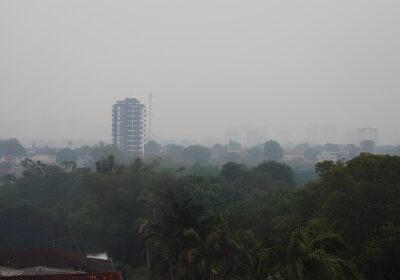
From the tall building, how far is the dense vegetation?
85.1 meters

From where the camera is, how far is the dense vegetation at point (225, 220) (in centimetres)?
1317

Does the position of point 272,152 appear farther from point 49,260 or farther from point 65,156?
point 49,260

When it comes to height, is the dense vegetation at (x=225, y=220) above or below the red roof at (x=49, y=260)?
above

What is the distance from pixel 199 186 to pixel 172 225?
16.7 m

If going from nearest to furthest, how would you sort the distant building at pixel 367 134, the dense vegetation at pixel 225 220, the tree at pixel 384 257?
the dense vegetation at pixel 225 220, the tree at pixel 384 257, the distant building at pixel 367 134

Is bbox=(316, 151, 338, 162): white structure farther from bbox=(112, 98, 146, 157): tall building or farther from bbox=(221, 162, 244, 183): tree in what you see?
bbox=(221, 162, 244, 183): tree

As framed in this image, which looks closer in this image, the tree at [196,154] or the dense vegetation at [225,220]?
the dense vegetation at [225,220]

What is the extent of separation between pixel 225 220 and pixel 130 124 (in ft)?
382

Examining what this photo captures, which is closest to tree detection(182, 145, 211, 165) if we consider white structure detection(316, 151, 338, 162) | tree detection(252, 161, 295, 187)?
white structure detection(316, 151, 338, 162)

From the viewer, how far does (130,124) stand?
133125 millimetres

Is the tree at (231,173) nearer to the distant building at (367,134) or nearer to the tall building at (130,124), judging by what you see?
the tall building at (130,124)

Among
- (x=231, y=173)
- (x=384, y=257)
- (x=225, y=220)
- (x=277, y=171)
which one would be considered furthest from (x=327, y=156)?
(x=384, y=257)

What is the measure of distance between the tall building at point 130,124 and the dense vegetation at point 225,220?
85.1 m

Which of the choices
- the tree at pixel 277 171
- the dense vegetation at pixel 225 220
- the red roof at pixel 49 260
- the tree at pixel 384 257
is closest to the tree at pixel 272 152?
the tree at pixel 277 171
